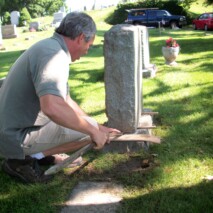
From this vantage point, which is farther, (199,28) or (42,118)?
(199,28)

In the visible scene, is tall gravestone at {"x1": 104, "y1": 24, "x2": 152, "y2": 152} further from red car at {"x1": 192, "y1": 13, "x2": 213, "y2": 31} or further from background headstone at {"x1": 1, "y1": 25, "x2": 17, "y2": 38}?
red car at {"x1": 192, "y1": 13, "x2": 213, "y2": 31}

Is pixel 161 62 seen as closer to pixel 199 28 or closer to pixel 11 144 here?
pixel 11 144

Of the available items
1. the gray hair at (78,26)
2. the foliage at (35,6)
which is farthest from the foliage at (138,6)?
the gray hair at (78,26)

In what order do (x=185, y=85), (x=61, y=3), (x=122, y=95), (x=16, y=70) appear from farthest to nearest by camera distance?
(x=61, y=3), (x=185, y=85), (x=122, y=95), (x=16, y=70)

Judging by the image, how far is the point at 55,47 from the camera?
109 inches

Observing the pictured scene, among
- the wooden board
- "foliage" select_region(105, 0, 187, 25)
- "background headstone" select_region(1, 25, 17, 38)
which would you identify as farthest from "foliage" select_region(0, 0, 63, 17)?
the wooden board

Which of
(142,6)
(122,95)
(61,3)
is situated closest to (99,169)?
(122,95)

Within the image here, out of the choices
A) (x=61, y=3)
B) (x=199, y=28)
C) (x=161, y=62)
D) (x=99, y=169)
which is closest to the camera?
(x=99, y=169)

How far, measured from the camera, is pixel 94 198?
3.19 metres

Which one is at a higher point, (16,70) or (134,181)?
(16,70)

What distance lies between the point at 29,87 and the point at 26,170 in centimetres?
93

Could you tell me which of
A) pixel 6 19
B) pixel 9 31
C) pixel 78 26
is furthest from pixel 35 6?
pixel 78 26

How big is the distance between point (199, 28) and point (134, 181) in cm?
2629

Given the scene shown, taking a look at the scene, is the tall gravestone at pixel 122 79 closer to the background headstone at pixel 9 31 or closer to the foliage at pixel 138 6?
the background headstone at pixel 9 31
